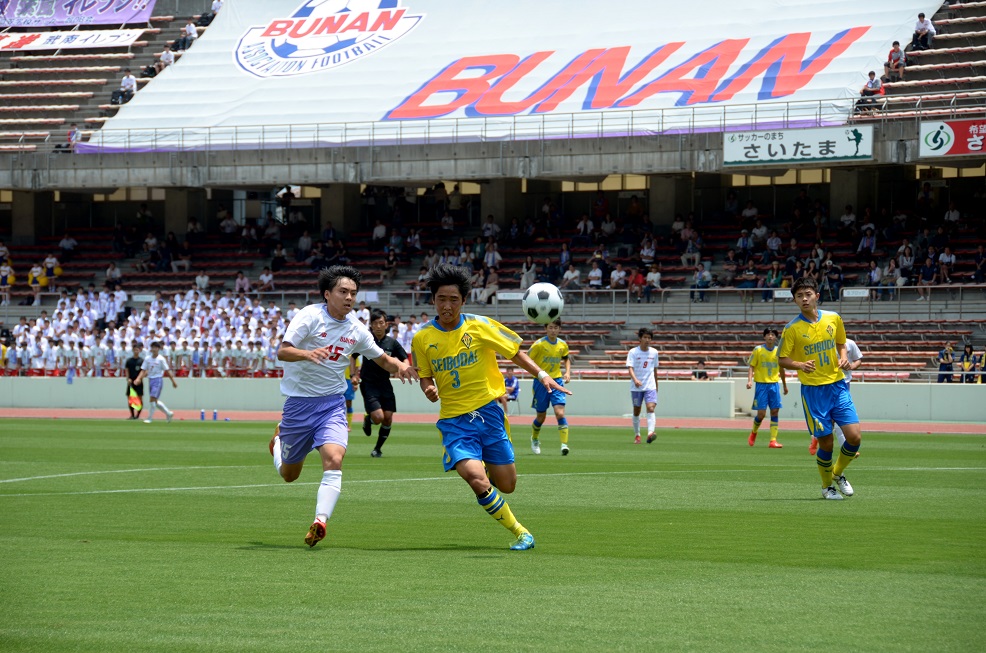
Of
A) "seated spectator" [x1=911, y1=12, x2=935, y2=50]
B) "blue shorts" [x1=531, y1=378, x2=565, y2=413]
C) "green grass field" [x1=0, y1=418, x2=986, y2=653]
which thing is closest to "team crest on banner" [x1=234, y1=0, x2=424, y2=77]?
"seated spectator" [x1=911, y1=12, x2=935, y2=50]

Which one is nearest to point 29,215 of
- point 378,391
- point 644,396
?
point 644,396

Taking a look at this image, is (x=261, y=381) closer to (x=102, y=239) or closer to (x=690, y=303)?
(x=690, y=303)

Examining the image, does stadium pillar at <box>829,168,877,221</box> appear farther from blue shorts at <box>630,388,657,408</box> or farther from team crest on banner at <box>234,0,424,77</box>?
blue shorts at <box>630,388,657,408</box>

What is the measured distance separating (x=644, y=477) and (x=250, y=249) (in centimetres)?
4054

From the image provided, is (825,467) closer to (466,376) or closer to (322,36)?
(466,376)

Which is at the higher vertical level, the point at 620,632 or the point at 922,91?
the point at 922,91

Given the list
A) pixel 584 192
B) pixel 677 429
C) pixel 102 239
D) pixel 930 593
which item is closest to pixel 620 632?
pixel 930 593

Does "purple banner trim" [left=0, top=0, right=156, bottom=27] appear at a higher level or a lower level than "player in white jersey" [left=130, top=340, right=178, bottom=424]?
higher

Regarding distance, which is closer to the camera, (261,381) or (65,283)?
(261,381)

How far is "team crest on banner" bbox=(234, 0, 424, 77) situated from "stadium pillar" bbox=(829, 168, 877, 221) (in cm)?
2139

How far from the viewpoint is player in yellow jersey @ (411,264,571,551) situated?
11.1 metres

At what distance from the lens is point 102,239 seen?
6072cm

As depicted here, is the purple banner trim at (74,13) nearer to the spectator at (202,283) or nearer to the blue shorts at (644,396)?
the spectator at (202,283)

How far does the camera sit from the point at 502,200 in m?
55.0
